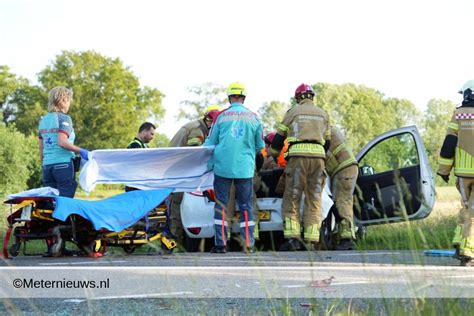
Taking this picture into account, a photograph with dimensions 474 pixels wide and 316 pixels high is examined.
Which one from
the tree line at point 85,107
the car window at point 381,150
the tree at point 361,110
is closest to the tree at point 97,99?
the tree line at point 85,107

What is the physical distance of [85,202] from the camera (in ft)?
33.0

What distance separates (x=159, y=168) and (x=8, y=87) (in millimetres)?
62557

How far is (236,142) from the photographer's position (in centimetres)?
1123

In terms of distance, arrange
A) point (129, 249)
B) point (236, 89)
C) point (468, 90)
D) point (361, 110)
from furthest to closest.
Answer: point (361, 110), point (236, 89), point (129, 249), point (468, 90)

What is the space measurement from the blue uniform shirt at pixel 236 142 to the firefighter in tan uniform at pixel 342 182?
4.22ft

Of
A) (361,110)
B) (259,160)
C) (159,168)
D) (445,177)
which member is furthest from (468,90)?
(361,110)

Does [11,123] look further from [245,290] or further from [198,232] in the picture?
[245,290]

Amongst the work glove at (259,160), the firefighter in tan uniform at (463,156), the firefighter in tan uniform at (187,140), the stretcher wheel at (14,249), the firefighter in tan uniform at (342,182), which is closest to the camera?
the firefighter in tan uniform at (463,156)

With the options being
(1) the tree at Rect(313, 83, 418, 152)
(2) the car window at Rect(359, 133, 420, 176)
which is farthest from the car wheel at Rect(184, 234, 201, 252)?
(1) the tree at Rect(313, 83, 418, 152)

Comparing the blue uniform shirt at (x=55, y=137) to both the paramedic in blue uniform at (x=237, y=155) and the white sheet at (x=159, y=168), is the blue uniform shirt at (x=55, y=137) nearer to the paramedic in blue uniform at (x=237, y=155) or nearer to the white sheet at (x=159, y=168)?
the white sheet at (x=159, y=168)

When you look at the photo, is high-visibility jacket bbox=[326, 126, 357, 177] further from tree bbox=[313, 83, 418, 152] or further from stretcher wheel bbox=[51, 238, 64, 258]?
tree bbox=[313, 83, 418, 152]

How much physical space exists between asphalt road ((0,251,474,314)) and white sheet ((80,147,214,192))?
11.4ft

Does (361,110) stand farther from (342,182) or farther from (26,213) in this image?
(26,213)

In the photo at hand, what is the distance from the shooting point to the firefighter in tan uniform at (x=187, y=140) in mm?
12883
